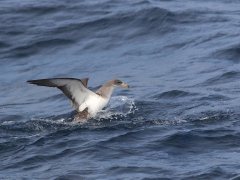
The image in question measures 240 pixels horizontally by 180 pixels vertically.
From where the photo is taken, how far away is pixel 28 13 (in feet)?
66.9

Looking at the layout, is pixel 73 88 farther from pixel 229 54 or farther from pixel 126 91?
pixel 229 54

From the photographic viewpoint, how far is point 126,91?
1464 cm

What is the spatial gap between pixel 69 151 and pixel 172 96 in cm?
392

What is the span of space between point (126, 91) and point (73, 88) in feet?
9.44

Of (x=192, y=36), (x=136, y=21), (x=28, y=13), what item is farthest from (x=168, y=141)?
(x=28, y=13)

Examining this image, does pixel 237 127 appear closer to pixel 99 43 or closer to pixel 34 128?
pixel 34 128

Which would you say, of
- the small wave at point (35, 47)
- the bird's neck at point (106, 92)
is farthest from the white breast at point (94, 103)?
the small wave at point (35, 47)

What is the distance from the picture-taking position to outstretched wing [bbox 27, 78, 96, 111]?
1134 cm

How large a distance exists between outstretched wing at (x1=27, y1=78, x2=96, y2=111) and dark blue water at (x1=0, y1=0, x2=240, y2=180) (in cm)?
54

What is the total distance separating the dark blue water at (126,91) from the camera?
9.51 metres

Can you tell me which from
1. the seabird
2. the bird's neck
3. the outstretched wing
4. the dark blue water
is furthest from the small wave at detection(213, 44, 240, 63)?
the outstretched wing

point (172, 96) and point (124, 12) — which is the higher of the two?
→ point (124, 12)

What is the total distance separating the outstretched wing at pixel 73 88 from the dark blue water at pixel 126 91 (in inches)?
21.1

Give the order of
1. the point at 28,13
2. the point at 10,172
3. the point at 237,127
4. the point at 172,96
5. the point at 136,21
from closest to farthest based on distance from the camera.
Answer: the point at 10,172, the point at 237,127, the point at 172,96, the point at 136,21, the point at 28,13
